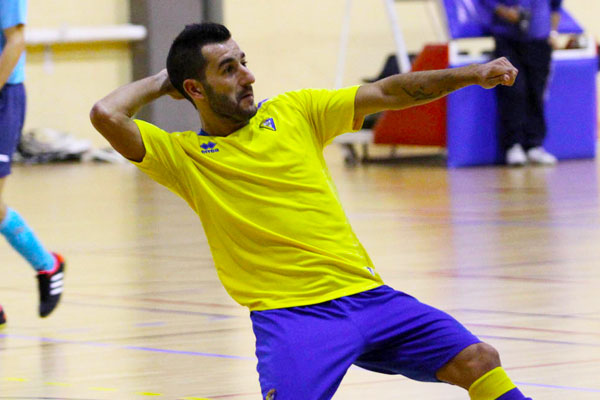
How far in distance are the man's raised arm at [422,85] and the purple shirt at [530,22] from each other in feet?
24.2

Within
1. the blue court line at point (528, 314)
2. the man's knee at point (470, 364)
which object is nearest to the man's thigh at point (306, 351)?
the man's knee at point (470, 364)

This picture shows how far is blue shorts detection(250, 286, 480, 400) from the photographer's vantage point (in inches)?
91.7

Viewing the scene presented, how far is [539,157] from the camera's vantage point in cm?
1018

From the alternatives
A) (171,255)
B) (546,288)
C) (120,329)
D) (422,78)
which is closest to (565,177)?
(171,255)

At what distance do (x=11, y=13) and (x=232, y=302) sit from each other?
4.08 ft

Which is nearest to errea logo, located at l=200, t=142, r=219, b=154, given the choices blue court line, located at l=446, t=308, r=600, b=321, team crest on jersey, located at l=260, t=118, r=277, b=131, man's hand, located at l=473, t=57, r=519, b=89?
team crest on jersey, located at l=260, t=118, r=277, b=131

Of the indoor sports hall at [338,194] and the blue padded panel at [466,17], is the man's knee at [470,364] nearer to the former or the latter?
the indoor sports hall at [338,194]

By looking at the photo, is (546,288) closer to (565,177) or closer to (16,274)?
(16,274)

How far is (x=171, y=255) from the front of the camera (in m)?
5.59

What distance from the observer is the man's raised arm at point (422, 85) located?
7.79ft

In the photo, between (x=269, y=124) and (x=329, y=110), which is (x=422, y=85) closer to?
(x=329, y=110)

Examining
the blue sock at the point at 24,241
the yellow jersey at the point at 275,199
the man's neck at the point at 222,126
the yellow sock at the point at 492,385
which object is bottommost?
the blue sock at the point at 24,241

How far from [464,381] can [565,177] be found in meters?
6.81

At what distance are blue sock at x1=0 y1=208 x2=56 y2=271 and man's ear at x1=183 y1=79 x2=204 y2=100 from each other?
1694 mm
